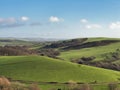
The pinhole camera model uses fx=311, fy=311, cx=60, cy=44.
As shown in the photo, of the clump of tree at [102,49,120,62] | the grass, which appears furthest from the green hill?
the grass

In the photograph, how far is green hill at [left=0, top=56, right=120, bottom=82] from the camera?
293ft

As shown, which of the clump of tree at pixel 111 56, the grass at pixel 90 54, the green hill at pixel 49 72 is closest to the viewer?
the green hill at pixel 49 72

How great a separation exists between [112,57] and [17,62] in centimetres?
5556

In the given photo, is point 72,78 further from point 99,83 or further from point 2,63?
point 2,63

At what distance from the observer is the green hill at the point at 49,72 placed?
3519 inches

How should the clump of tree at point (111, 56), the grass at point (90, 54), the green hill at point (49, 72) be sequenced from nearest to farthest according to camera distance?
the green hill at point (49, 72), the clump of tree at point (111, 56), the grass at point (90, 54)

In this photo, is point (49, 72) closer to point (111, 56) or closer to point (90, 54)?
point (111, 56)

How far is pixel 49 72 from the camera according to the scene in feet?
312

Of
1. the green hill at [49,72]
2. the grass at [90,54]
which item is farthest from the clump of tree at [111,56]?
the green hill at [49,72]

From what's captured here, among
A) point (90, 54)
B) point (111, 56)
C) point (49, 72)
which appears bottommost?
point (49, 72)

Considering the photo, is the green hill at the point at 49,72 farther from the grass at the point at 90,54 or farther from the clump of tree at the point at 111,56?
the grass at the point at 90,54

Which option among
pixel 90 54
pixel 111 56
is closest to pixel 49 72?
pixel 111 56

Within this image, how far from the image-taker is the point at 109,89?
3019 inches

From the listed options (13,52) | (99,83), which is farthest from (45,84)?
(13,52)
